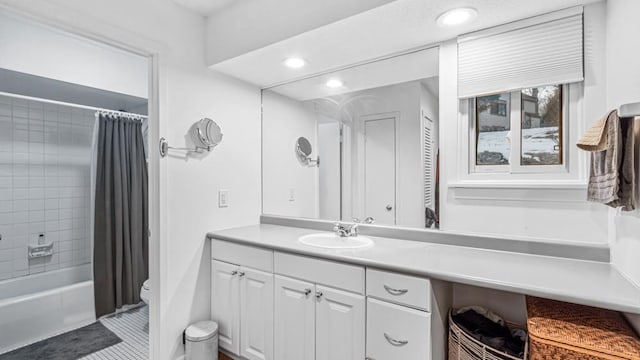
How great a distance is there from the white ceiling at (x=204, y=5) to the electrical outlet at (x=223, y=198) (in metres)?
1.27

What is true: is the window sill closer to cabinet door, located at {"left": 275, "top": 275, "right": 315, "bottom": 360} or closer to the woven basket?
the woven basket

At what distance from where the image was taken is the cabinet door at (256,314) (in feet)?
5.70

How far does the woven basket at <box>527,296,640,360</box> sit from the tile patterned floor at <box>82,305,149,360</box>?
2335 mm

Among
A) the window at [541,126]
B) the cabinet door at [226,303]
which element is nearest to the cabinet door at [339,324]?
the cabinet door at [226,303]

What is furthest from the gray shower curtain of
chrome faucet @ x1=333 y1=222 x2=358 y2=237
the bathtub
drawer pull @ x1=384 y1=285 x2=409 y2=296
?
drawer pull @ x1=384 y1=285 x2=409 y2=296

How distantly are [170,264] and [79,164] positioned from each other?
2.17 m

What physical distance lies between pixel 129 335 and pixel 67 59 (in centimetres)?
237

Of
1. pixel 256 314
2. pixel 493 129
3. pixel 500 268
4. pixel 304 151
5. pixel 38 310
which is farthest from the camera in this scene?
pixel 304 151

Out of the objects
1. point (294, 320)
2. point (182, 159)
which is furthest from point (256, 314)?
point (182, 159)

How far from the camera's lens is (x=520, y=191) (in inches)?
59.2

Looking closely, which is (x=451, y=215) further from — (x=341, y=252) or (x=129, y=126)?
(x=129, y=126)

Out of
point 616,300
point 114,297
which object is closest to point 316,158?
point 616,300

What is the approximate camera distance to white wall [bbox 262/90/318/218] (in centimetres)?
251

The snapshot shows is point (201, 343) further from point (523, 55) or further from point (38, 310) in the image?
point (523, 55)
